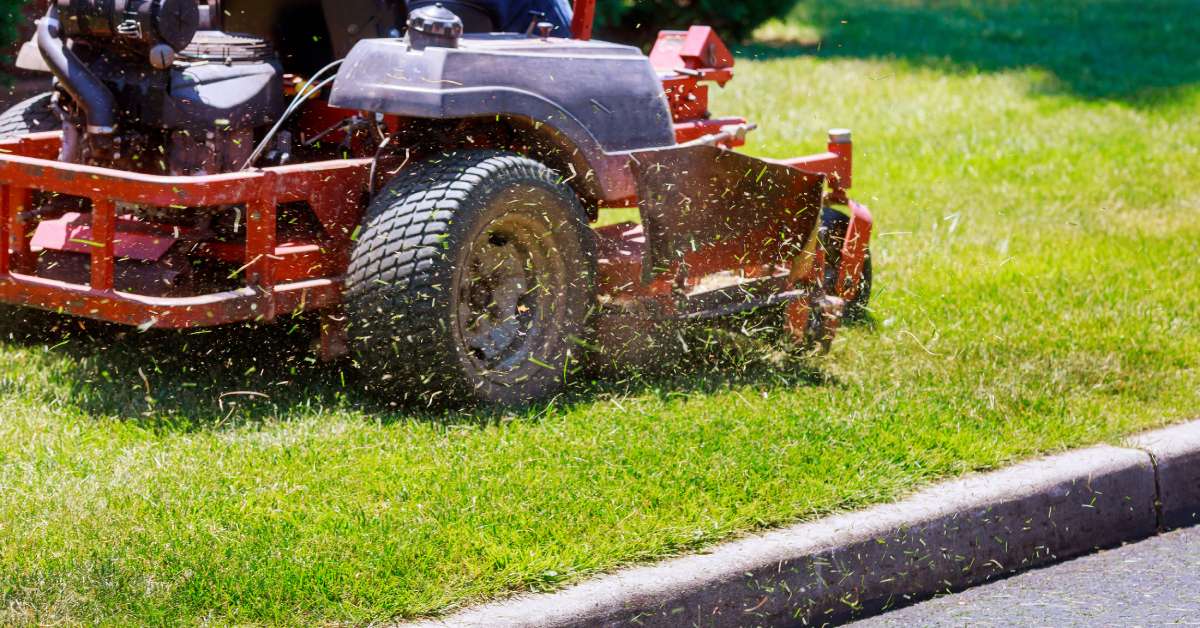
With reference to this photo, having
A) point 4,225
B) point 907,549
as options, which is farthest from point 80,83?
point 907,549

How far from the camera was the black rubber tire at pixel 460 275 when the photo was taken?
14.3 ft

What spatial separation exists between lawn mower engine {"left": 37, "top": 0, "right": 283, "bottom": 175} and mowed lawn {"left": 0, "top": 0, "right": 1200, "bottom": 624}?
673mm

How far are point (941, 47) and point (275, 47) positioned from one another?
8764mm

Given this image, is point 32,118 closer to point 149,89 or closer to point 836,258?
point 149,89

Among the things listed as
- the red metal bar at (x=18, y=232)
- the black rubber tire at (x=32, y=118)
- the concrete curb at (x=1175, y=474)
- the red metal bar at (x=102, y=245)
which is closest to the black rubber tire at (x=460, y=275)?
the red metal bar at (x=102, y=245)

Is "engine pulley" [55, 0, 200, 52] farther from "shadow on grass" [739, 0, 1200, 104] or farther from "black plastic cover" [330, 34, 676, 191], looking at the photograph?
"shadow on grass" [739, 0, 1200, 104]

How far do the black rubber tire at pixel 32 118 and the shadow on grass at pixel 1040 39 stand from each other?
751 centimetres

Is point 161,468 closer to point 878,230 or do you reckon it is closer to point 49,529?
point 49,529

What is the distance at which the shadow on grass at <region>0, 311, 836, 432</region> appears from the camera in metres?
4.53

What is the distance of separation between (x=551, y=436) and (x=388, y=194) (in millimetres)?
826

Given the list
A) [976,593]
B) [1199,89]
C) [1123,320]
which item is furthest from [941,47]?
[976,593]

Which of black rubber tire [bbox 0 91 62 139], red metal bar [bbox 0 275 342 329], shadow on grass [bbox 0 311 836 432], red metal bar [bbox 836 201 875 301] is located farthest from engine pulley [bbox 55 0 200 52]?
red metal bar [bbox 836 201 875 301]

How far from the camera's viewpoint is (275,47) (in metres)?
5.18

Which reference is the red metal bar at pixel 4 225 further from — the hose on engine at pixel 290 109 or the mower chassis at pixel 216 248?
the hose on engine at pixel 290 109
